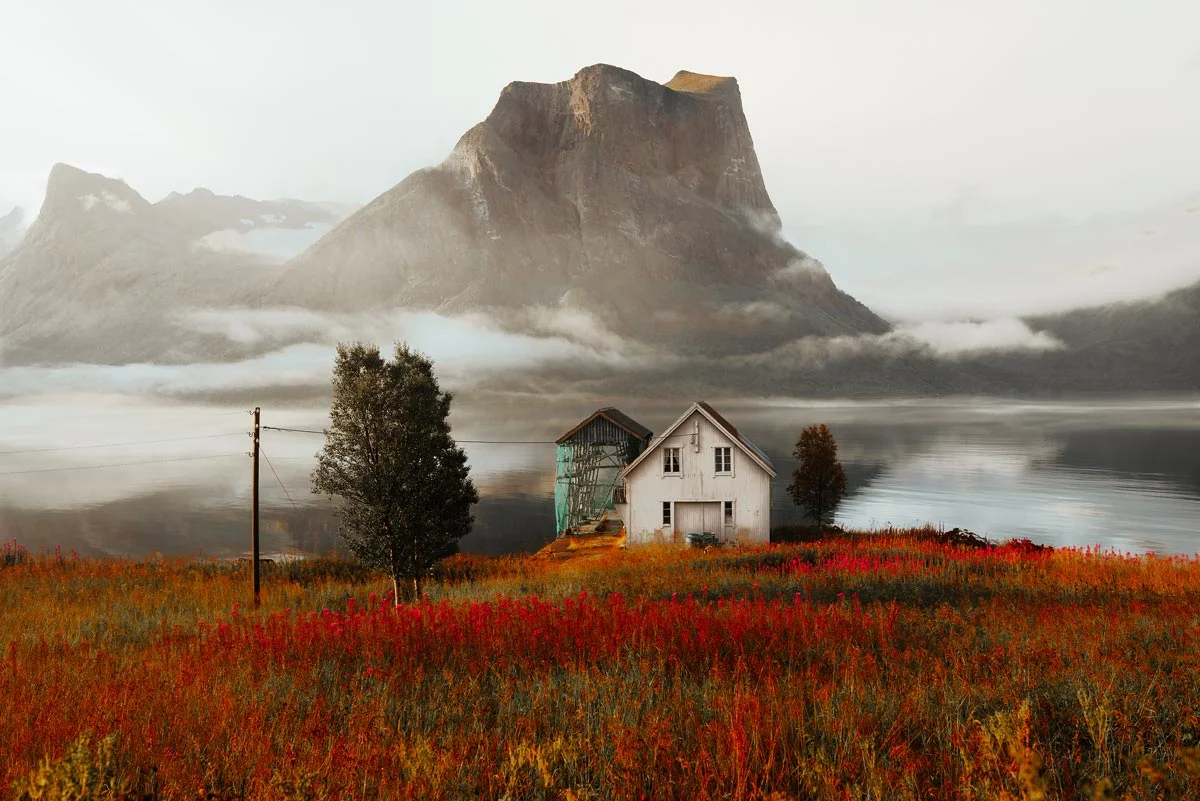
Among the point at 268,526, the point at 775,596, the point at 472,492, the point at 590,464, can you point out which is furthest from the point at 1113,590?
the point at 268,526

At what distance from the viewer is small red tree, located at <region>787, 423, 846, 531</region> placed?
55250 millimetres

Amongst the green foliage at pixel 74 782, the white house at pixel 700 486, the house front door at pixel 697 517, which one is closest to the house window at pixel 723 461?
the white house at pixel 700 486

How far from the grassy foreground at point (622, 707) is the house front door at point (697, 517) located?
82.5ft

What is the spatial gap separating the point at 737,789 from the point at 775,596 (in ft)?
39.7

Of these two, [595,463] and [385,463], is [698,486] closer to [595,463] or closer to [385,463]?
[595,463]

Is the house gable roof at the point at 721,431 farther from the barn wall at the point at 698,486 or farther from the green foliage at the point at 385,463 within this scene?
the green foliage at the point at 385,463

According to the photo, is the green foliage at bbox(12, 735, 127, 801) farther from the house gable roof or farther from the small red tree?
the small red tree

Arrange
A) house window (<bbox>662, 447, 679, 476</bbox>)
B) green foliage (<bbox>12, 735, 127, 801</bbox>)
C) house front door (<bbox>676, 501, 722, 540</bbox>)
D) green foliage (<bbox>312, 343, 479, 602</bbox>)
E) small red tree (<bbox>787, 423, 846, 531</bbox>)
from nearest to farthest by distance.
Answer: green foliage (<bbox>12, 735, 127, 801</bbox>) < green foliage (<bbox>312, 343, 479, 602</bbox>) < house front door (<bbox>676, 501, 722, 540</bbox>) < house window (<bbox>662, 447, 679, 476</bbox>) < small red tree (<bbox>787, 423, 846, 531</bbox>)

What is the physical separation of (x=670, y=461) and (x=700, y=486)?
2.44 m

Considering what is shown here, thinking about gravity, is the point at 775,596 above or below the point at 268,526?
above

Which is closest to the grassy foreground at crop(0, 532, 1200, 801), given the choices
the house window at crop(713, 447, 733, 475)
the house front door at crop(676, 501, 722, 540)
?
the house window at crop(713, 447, 733, 475)

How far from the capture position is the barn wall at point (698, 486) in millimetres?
37844

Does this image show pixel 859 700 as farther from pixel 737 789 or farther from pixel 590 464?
pixel 590 464

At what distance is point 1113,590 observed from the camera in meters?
17.2
